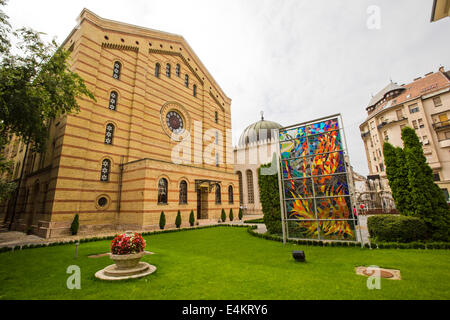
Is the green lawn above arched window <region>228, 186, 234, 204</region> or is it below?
below

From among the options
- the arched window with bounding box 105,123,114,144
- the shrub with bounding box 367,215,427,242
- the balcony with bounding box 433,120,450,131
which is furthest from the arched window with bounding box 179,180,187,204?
the balcony with bounding box 433,120,450,131

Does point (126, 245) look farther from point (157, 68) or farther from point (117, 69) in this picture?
point (157, 68)

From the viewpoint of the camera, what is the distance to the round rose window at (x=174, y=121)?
2166 cm

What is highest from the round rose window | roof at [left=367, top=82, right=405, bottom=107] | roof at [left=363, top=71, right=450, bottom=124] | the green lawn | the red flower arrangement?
roof at [left=367, top=82, right=405, bottom=107]

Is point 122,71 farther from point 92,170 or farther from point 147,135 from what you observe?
point 92,170

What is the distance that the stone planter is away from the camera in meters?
5.58

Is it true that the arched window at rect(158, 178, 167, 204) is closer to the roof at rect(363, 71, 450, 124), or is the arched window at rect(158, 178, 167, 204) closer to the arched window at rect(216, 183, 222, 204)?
the arched window at rect(216, 183, 222, 204)

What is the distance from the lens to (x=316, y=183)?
1038cm

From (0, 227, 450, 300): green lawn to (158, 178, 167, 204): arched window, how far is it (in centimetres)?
846

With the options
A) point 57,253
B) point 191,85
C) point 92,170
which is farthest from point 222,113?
point 57,253

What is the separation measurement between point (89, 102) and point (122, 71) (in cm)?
495

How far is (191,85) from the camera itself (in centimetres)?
2505

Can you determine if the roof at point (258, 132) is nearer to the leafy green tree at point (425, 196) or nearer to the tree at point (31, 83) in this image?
the leafy green tree at point (425, 196)

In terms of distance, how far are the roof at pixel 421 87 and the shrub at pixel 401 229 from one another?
31.5m
